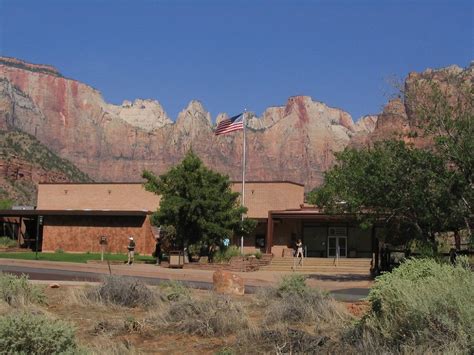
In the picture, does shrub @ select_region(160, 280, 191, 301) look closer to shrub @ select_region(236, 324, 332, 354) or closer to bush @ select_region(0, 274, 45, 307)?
bush @ select_region(0, 274, 45, 307)

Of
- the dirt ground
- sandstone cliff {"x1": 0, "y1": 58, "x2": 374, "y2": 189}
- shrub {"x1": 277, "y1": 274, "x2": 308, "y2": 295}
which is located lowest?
the dirt ground

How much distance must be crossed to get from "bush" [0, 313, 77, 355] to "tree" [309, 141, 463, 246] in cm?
1914

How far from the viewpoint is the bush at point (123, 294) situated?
13992 millimetres

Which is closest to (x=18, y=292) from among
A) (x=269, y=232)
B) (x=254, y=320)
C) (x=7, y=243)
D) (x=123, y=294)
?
(x=123, y=294)

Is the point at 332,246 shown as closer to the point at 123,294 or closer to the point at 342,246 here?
the point at 342,246

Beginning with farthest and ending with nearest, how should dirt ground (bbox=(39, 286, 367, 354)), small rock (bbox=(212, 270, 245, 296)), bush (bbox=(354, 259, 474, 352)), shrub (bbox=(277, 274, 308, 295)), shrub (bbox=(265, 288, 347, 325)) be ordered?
small rock (bbox=(212, 270, 245, 296)) → shrub (bbox=(277, 274, 308, 295)) → shrub (bbox=(265, 288, 347, 325)) → dirt ground (bbox=(39, 286, 367, 354)) → bush (bbox=(354, 259, 474, 352))

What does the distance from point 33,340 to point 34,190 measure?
98.7 m

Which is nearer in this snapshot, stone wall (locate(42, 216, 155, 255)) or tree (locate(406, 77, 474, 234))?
tree (locate(406, 77, 474, 234))

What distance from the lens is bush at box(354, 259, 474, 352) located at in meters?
7.02

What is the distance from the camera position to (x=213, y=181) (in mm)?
39719

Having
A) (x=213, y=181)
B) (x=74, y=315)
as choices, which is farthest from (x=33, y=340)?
(x=213, y=181)

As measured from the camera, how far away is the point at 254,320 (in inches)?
471

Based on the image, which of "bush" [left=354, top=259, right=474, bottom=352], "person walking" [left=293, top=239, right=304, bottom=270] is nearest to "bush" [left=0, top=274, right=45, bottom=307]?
"bush" [left=354, top=259, right=474, bottom=352]

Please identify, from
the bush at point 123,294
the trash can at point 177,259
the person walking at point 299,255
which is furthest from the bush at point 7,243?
the bush at point 123,294
